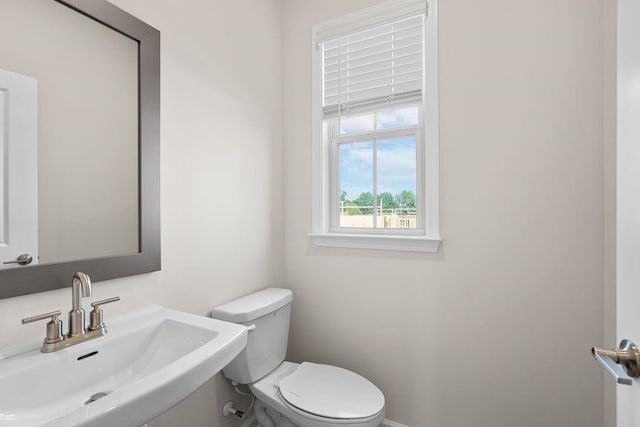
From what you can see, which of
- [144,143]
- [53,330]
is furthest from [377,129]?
[53,330]

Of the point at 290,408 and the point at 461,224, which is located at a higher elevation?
the point at 461,224

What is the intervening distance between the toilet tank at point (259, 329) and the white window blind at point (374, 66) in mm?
1083

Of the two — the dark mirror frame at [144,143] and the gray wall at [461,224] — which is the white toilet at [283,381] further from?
the dark mirror frame at [144,143]

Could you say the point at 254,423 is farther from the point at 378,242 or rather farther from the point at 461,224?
the point at 461,224

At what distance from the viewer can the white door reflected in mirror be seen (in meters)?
0.85

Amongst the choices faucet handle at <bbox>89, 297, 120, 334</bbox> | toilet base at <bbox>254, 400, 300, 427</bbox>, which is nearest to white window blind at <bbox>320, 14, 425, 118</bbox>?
faucet handle at <bbox>89, 297, 120, 334</bbox>

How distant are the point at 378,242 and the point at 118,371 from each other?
3.90 ft

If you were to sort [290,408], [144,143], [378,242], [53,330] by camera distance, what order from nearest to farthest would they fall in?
[53,330] → [144,143] → [290,408] → [378,242]

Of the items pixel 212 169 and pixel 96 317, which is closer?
pixel 96 317

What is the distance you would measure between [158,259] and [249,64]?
1107 mm

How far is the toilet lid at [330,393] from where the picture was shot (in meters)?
1.23

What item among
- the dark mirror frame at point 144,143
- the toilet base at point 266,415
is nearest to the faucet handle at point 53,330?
the dark mirror frame at point 144,143

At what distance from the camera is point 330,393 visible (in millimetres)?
1345

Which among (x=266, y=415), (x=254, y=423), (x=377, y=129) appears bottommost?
(x=254, y=423)
